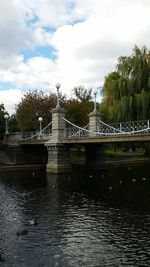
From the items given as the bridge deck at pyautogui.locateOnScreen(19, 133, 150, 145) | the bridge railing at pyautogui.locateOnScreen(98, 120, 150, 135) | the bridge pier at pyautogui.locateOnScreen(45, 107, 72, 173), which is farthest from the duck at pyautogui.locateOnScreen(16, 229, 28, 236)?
the bridge pier at pyautogui.locateOnScreen(45, 107, 72, 173)

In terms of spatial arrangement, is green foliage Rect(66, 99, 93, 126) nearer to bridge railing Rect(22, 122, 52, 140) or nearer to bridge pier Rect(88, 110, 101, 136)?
bridge railing Rect(22, 122, 52, 140)

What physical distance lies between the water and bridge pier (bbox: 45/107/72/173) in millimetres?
6850

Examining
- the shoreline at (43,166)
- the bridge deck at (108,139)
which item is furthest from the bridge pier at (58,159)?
the shoreline at (43,166)

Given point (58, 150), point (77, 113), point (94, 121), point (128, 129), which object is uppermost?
point (77, 113)

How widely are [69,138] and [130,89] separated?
9.54 metres

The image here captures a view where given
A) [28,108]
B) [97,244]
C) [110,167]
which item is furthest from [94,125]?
[97,244]

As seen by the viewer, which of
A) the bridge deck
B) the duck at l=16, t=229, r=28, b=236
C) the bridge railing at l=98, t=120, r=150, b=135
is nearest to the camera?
the duck at l=16, t=229, r=28, b=236

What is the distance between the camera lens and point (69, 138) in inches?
1312

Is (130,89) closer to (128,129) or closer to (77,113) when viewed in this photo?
(128,129)

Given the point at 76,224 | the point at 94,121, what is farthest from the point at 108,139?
the point at 76,224

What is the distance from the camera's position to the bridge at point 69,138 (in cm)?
2857

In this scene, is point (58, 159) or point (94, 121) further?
point (94, 121)

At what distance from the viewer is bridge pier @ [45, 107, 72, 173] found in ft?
113

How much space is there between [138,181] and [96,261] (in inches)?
680
